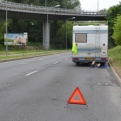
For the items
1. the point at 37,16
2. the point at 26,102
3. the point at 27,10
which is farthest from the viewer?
the point at 37,16

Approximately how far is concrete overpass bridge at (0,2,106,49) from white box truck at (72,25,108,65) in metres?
44.0

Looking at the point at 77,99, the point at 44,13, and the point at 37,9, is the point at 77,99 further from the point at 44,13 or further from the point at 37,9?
the point at 44,13

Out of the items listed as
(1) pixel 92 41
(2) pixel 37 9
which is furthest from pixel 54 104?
(2) pixel 37 9

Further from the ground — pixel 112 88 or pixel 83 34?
pixel 83 34

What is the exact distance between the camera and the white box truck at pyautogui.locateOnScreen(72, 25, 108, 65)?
961 inches

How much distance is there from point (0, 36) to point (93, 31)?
5496 cm

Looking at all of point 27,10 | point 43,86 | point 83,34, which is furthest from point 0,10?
point 43,86

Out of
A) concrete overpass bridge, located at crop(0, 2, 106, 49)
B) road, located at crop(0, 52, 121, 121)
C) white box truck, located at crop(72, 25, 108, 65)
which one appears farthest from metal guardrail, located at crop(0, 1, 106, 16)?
road, located at crop(0, 52, 121, 121)

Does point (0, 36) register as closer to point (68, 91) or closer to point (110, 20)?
point (110, 20)

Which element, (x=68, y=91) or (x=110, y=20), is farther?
(x=110, y=20)

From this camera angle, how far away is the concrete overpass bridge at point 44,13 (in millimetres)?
70312

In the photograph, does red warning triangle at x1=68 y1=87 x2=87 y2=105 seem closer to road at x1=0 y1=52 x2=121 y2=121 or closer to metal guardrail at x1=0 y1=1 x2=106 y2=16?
road at x1=0 y1=52 x2=121 y2=121

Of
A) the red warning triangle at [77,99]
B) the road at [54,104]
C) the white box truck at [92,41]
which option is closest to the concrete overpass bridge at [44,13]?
the white box truck at [92,41]

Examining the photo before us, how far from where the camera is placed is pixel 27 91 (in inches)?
453
